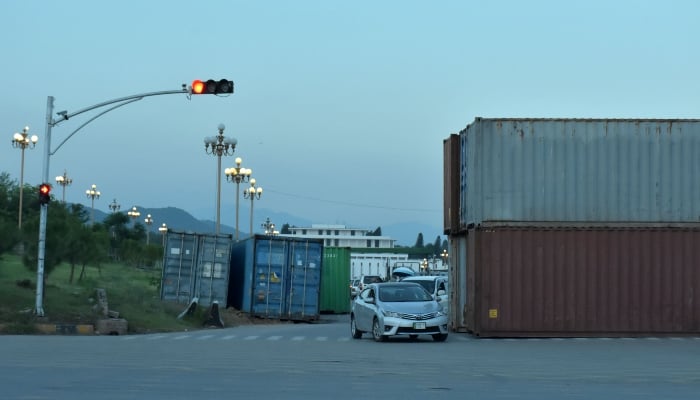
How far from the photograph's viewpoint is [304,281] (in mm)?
38812

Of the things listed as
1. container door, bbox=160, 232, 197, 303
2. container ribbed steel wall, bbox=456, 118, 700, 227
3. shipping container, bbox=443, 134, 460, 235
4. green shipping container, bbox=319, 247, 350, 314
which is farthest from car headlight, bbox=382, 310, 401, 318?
green shipping container, bbox=319, 247, 350, 314

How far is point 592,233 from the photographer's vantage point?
84.2 ft

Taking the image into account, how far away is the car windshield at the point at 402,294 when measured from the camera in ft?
81.7

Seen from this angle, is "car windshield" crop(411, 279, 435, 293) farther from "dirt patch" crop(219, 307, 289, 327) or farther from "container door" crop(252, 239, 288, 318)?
"dirt patch" crop(219, 307, 289, 327)

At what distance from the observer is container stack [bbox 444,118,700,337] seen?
83.7 feet

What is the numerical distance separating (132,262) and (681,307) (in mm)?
59324

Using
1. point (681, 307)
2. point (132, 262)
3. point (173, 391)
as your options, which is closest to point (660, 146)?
point (681, 307)

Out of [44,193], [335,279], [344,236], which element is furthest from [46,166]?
[344,236]

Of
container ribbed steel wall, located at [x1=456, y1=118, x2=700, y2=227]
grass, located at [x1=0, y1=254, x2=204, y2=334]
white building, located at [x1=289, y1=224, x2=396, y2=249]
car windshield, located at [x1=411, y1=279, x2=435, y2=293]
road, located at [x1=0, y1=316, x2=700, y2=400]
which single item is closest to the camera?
road, located at [x1=0, y1=316, x2=700, y2=400]

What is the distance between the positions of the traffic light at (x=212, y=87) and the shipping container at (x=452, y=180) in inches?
272

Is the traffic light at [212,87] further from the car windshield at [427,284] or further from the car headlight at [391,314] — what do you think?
the car windshield at [427,284]

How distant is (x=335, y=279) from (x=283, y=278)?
10199 millimetres

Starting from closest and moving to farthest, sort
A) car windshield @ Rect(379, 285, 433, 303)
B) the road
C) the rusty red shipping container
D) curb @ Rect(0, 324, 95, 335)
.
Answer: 1. the road
2. car windshield @ Rect(379, 285, 433, 303)
3. the rusty red shipping container
4. curb @ Rect(0, 324, 95, 335)

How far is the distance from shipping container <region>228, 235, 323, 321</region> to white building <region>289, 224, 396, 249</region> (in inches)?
5081
